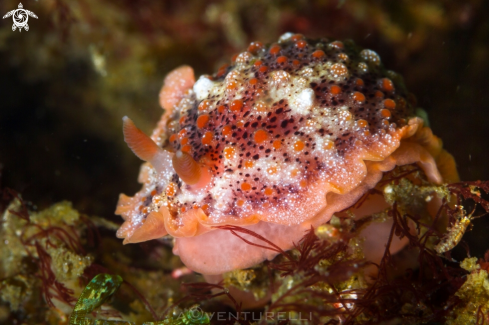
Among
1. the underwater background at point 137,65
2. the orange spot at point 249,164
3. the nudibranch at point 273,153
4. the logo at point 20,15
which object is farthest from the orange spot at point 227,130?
the logo at point 20,15

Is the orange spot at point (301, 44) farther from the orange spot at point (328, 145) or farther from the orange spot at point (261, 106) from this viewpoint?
the orange spot at point (328, 145)

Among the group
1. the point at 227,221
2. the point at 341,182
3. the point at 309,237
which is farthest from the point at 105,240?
the point at 341,182

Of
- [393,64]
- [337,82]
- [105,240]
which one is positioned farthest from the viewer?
[393,64]

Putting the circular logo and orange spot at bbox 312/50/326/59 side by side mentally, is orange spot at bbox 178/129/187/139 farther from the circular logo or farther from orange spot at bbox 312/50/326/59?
the circular logo

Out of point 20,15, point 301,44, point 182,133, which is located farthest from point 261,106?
point 20,15

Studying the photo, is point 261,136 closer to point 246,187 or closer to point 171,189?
point 246,187

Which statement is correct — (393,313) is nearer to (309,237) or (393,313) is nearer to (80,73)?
(309,237)
